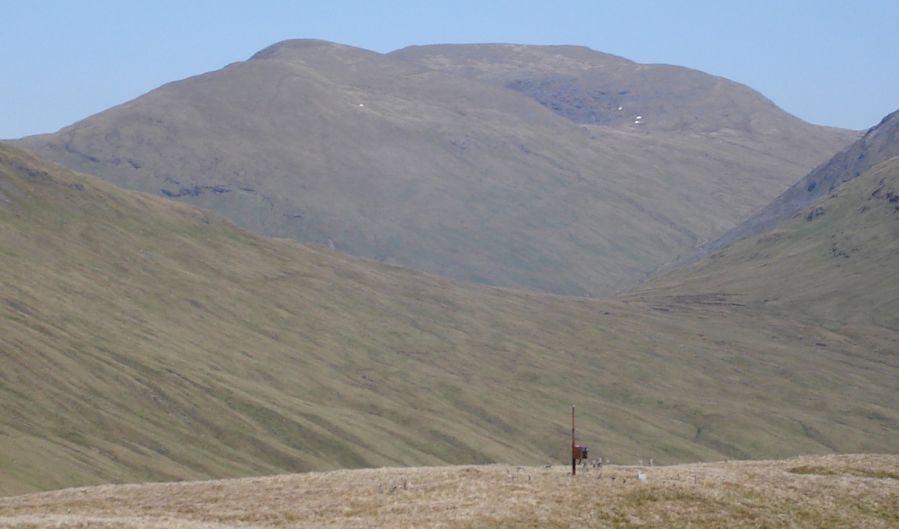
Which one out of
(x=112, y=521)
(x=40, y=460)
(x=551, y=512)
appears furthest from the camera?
(x=40, y=460)

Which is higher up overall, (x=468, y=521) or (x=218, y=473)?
(x=468, y=521)

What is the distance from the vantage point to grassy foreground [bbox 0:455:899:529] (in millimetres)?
52500

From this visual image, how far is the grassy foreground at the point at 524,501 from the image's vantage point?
172 feet

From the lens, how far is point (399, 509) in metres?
55.2

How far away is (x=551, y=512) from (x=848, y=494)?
44.9 ft

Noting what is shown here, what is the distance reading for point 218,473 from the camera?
598 feet

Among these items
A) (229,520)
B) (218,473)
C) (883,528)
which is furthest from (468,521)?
(218,473)

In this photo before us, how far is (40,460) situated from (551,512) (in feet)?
383

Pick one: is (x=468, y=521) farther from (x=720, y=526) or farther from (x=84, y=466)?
(x=84, y=466)

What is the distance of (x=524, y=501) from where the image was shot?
54.4 metres

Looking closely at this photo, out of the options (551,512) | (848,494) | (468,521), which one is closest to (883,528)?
(848,494)

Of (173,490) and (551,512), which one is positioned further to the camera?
(173,490)

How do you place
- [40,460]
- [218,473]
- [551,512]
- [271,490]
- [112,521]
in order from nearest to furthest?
1. [112,521]
2. [551,512]
3. [271,490]
4. [40,460]
5. [218,473]

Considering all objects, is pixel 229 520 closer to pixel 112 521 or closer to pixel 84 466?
pixel 112 521
